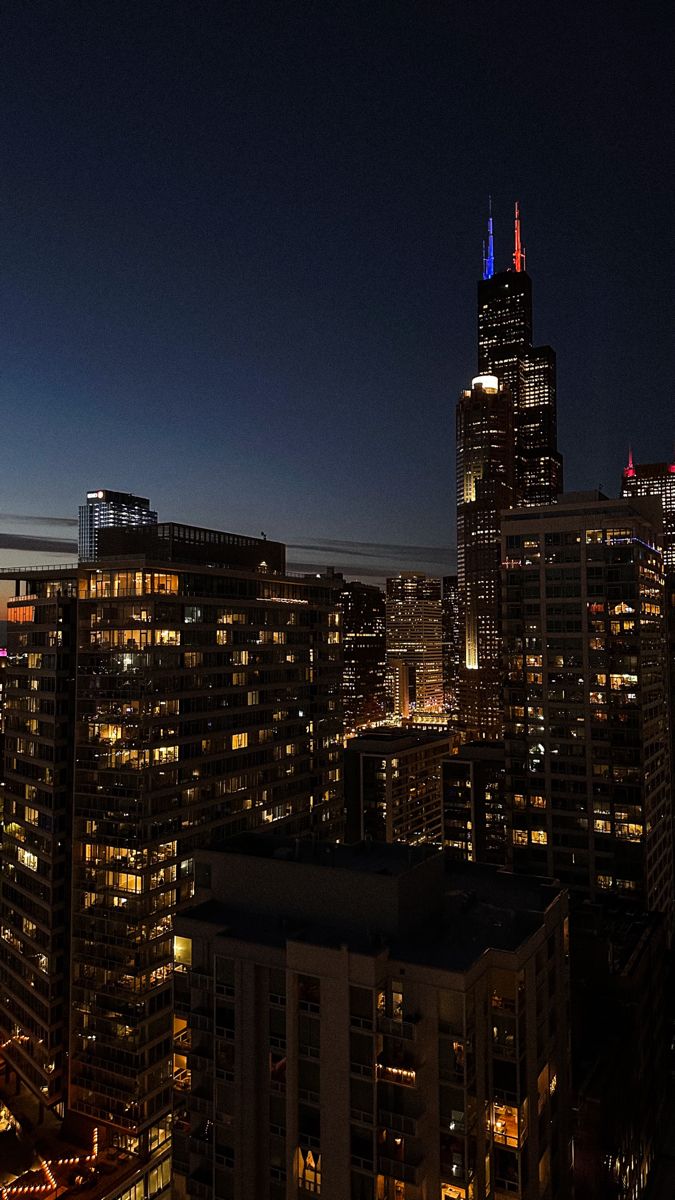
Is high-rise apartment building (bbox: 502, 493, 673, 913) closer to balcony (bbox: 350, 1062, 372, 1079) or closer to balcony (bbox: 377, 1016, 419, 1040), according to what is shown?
balcony (bbox: 377, 1016, 419, 1040)

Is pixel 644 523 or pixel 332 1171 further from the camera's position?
pixel 644 523

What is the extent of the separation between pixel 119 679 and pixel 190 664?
25.9 feet

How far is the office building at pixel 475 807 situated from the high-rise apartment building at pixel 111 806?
265ft

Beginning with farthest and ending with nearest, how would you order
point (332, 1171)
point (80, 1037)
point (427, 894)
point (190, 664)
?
point (190, 664)
point (80, 1037)
point (427, 894)
point (332, 1171)

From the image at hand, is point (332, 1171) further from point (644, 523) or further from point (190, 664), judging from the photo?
point (644, 523)

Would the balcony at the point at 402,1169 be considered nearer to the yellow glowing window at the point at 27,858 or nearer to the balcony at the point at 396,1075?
the balcony at the point at 396,1075

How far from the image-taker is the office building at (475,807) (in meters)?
157

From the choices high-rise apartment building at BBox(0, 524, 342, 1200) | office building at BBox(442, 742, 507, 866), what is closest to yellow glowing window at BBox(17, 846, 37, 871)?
high-rise apartment building at BBox(0, 524, 342, 1200)

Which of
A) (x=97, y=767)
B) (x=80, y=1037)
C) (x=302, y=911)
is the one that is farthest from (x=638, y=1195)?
(x=97, y=767)

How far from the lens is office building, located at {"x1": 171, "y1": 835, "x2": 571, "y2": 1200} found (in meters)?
34.5

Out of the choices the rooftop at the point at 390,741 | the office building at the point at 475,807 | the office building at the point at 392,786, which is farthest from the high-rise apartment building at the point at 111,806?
the rooftop at the point at 390,741

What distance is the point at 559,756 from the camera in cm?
9756

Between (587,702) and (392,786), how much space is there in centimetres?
7477

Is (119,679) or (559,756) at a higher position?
(119,679)
